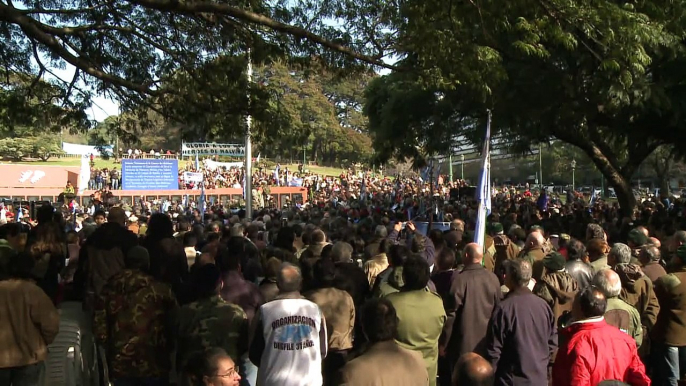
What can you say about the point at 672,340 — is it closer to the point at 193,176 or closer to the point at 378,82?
the point at 378,82

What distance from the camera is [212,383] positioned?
10.6 feet

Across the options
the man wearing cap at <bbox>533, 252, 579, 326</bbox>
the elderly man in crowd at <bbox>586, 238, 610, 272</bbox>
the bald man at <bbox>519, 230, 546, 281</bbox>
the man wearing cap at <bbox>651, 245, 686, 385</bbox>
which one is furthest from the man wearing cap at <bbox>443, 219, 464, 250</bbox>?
the man wearing cap at <bbox>651, 245, 686, 385</bbox>

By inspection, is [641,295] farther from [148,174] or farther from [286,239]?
[148,174]

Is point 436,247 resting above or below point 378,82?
below

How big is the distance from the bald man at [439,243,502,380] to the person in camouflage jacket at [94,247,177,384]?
223cm

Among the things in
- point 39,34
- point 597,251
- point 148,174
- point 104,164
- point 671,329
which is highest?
point 104,164

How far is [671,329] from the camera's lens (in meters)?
5.90

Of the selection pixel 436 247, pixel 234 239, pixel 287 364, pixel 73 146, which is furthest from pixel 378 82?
pixel 73 146

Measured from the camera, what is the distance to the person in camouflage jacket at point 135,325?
502cm

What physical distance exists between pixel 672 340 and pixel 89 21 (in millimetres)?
9622

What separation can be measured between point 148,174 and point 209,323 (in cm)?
2372

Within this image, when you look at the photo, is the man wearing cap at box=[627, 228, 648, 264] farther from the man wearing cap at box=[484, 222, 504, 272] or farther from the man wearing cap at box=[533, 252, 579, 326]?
the man wearing cap at box=[533, 252, 579, 326]

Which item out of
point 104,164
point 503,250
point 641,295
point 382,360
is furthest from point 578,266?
point 104,164

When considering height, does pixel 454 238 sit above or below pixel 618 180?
below
